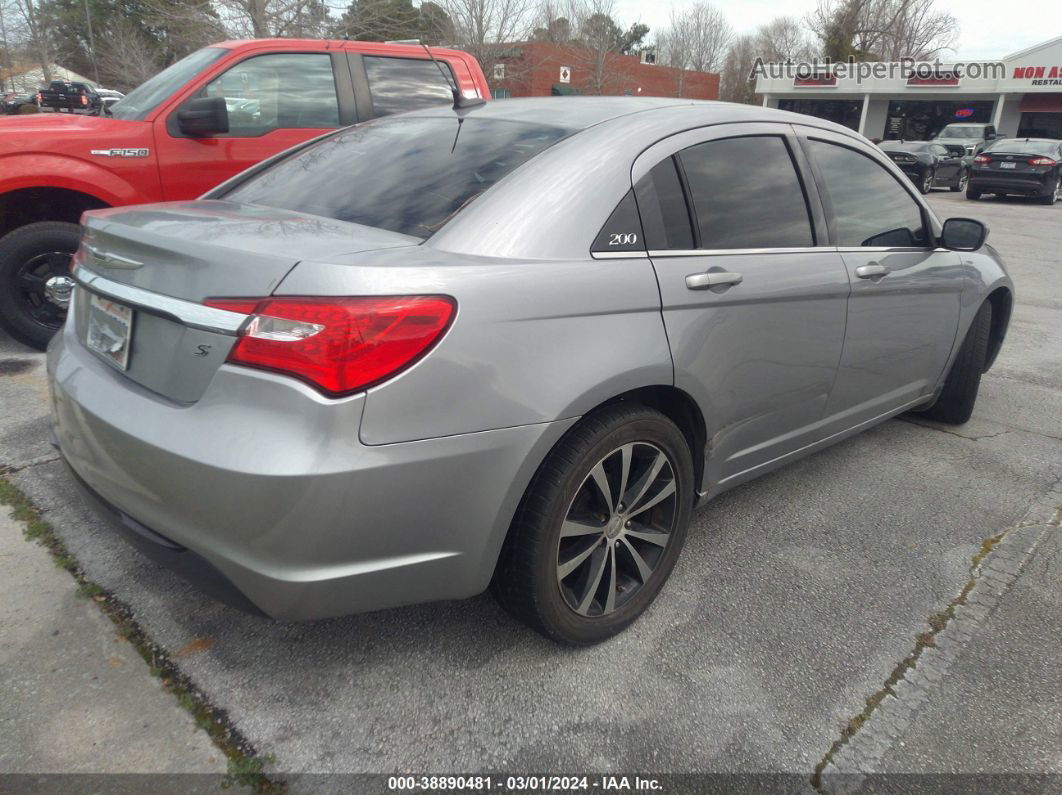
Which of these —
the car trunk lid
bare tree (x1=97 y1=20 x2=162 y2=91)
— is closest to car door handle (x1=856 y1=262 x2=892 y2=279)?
the car trunk lid

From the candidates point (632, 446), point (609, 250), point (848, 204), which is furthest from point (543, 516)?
point (848, 204)

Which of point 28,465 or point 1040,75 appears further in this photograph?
point 1040,75

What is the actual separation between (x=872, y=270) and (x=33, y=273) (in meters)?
4.61

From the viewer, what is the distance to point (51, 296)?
4730 mm

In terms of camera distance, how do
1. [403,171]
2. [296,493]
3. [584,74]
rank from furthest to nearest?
[584,74]
[403,171]
[296,493]

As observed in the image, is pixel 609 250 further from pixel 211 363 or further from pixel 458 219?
pixel 211 363

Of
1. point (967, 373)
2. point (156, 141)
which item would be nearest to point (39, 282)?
point (156, 141)

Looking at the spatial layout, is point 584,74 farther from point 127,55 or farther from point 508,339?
point 508,339

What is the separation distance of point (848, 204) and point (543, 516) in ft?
6.76

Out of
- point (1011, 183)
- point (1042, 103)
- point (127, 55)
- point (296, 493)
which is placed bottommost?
point (296, 493)

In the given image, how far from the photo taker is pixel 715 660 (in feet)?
8.00

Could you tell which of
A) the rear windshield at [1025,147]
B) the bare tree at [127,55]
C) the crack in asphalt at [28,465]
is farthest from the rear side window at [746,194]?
the bare tree at [127,55]

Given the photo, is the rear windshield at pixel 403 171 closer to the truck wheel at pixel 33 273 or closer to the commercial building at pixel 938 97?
the truck wheel at pixel 33 273

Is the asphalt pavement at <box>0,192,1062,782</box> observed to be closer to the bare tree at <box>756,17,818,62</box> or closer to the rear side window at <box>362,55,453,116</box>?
the rear side window at <box>362,55,453,116</box>
